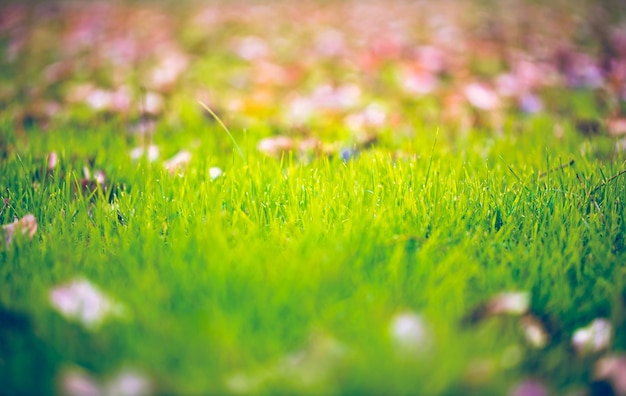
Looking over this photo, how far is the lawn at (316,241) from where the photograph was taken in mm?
646

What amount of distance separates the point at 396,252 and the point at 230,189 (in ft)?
1.56

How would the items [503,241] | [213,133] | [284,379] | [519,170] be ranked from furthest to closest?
[213,133] < [519,170] < [503,241] < [284,379]

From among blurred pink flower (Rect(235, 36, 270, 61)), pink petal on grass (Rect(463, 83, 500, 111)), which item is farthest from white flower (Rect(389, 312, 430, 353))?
blurred pink flower (Rect(235, 36, 270, 61))

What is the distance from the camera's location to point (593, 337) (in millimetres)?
728

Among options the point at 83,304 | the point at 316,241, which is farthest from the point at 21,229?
the point at 316,241

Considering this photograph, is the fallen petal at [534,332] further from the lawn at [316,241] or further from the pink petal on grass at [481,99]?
the pink petal on grass at [481,99]

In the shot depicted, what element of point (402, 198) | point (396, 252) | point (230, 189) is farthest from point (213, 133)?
point (396, 252)

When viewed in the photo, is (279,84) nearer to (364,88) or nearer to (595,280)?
(364,88)

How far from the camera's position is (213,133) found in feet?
5.57

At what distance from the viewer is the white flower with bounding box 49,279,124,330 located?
0.69 m

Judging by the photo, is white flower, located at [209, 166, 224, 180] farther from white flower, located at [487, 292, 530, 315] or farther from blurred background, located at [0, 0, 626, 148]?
white flower, located at [487, 292, 530, 315]

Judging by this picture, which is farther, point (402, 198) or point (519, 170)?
point (519, 170)

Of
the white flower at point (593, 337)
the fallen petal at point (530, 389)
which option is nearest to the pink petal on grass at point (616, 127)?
the white flower at point (593, 337)

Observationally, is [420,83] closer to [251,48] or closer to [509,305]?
[251,48]
